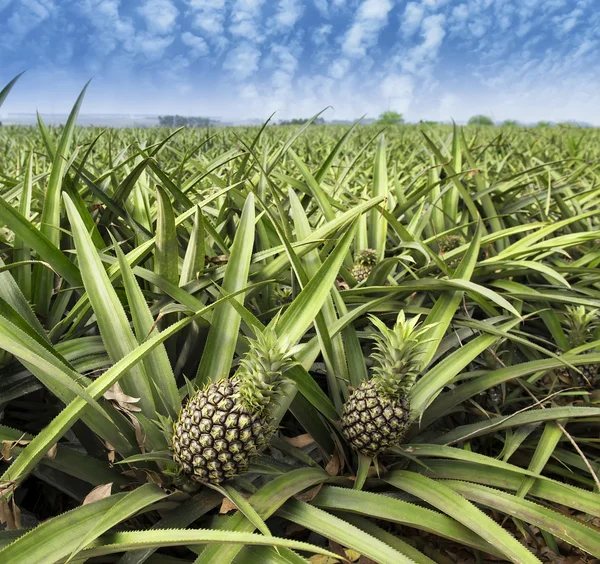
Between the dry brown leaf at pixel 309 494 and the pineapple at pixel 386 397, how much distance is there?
0.12 metres

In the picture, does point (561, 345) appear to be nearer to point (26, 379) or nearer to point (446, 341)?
point (446, 341)

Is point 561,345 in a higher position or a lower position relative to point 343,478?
higher

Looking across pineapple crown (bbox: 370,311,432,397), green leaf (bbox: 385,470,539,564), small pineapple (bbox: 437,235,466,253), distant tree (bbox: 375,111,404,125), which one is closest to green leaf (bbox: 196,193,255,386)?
pineapple crown (bbox: 370,311,432,397)

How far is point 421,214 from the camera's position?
2275mm

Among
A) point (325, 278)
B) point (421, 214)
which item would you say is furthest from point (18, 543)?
point (421, 214)

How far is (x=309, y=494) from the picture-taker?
972mm

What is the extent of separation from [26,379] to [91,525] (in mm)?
476

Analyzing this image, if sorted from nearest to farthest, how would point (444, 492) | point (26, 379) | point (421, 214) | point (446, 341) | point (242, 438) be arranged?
point (242, 438) < point (444, 492) < point (26, 379) < point (446, 341) < point (421, 214)

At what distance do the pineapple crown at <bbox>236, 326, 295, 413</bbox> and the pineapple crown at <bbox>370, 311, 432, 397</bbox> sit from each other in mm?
201

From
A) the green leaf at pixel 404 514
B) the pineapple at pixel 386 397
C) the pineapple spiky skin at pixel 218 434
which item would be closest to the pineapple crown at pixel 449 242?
the pineapple at pixel 386 397

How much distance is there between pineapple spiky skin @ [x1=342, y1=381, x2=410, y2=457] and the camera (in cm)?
96

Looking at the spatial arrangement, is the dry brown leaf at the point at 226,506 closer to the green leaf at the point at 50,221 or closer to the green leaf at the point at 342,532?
the green leaf at the point at 342,532

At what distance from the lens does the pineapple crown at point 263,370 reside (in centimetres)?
79

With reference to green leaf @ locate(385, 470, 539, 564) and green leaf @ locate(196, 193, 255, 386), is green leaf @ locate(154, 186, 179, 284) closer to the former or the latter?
green leaf @ locate(196, 193, 255, 386)
